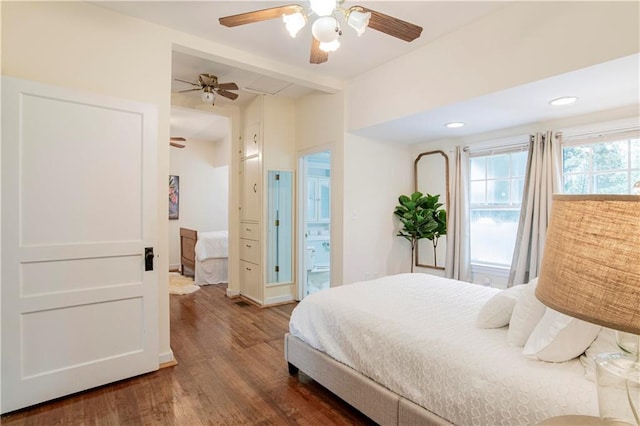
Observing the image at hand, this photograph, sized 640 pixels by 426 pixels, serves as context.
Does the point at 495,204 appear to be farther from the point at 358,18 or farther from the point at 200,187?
the point at 200,187

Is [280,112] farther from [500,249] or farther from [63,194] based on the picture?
[500,249]

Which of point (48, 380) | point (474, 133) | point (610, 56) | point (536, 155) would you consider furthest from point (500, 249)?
point (48, 380)

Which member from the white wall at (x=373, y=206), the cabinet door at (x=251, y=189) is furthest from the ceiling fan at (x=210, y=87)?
the white wall at (x=373, y=206)

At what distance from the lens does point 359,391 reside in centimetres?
193

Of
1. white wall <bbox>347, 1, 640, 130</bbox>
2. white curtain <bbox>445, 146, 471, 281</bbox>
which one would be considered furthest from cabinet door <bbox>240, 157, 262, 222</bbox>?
white curtain <bbox>445, 146, 471, 281</bbox>

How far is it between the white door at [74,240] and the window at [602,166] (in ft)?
12.6

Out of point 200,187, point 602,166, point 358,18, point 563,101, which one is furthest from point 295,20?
point 200,187

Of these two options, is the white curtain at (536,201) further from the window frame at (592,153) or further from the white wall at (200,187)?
the white wall at (200,187)

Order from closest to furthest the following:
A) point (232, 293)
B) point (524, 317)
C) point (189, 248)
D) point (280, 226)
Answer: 1. point (524, 317)
2. point (280, 226)
3. point (232, 293)
4. point (189, 248)

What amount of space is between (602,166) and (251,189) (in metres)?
4.00

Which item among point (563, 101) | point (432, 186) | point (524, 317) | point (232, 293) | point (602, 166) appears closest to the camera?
point (524, 317)

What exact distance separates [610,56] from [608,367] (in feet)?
6.49

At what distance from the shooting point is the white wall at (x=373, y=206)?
3955 millimetres

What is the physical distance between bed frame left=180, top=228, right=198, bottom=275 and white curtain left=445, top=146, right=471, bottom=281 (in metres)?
4.19
